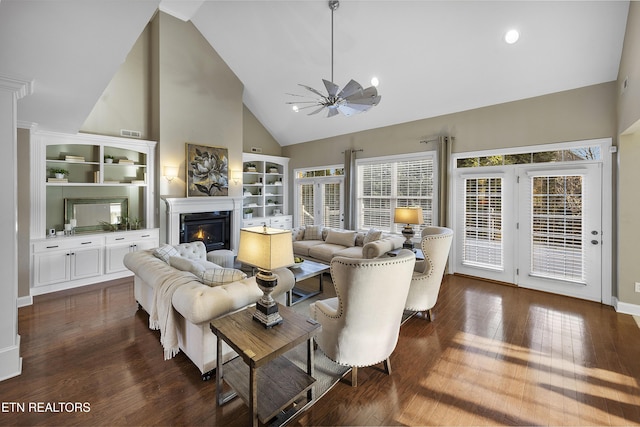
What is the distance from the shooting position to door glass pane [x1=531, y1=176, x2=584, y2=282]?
4.21m

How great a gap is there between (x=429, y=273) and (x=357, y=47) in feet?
13.0

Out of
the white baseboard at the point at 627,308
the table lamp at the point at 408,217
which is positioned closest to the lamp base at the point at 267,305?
the table lamp at the point at 408,217

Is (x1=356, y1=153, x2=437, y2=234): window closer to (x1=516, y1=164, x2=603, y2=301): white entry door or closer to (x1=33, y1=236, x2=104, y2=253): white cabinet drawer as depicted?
(x1=516, y1=164, x2=603, y2=301): white entry door

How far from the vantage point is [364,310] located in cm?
206

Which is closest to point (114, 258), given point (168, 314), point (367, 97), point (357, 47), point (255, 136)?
point (168, 314)

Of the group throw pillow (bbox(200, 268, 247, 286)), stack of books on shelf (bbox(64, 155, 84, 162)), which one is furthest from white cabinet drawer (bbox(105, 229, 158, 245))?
throw pillow (bbox(200, 268, 247, 286))

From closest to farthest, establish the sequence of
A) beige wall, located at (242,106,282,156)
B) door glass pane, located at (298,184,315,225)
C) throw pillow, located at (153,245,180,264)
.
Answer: throw pillow, located at (153,245,180,264) → beige wall, located at (242,106,282,156) → door glass pane, located at (298,184,315,225)

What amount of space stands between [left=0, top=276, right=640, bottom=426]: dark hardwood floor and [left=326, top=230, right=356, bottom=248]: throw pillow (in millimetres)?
2261

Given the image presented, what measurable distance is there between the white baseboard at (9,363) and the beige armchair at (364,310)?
2.61 metres

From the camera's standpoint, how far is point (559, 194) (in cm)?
434

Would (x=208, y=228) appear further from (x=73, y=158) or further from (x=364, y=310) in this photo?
(x=364, y=310)

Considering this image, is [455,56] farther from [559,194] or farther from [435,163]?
[559,194]

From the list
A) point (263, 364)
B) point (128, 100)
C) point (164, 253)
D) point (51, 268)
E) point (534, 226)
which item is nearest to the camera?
point (263, 364)

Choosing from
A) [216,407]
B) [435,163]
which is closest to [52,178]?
[216,407]
